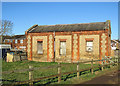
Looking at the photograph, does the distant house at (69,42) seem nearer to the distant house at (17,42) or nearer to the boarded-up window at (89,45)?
the boarded-up window at (89,45)

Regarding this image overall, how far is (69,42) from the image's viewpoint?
21984 millimetres

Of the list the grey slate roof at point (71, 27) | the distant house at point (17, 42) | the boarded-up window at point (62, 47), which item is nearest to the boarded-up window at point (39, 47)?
the grey slate roof at point (71, 27)

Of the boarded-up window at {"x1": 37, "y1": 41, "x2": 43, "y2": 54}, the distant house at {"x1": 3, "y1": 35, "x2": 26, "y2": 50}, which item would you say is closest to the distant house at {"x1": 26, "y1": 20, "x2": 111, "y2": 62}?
the boarded-up window at {"x1": 37, "y1": 41, "x2": 43, "y2": 54}

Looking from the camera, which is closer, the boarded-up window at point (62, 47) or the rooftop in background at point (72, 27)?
the rooftop in background at point (72, 27)

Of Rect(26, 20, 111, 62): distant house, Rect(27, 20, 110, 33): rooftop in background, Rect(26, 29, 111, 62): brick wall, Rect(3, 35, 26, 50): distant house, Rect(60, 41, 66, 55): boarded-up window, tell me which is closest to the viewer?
Rect(26, 29, 111, 62): brick wall

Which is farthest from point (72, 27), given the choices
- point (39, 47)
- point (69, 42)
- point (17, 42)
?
point (17, 42)

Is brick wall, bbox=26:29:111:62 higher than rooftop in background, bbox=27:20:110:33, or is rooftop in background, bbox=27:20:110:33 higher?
rooftop in background, bbox=27:20:110:33

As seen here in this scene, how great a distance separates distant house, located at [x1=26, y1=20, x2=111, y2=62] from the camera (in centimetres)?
2034

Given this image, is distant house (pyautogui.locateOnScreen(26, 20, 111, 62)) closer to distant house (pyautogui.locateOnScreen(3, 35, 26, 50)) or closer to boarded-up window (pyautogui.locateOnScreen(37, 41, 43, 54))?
boarded-up window (pyautogui.locateOnScreen(37, 41, 43, 54))

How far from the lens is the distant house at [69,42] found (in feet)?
66.7

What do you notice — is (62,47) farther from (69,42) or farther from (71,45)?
(71,45)

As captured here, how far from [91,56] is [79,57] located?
1729 mm

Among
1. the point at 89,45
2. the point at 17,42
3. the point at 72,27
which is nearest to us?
the point at 89,45

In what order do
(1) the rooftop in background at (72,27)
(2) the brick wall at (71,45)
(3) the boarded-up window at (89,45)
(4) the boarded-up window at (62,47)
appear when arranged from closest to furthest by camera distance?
(2) the brick wall at (71,45), (3) the boarded-up window at (89,45), (1) the rooftop in background at (72,27), (4) the boarded-up window at (62,47)
